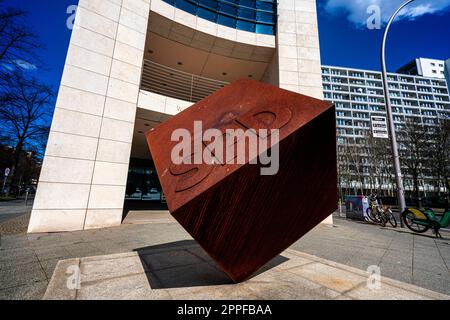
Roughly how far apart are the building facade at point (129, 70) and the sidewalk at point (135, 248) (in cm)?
125

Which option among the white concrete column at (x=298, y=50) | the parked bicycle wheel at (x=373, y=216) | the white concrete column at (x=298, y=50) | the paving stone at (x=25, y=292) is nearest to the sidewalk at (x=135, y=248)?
the paving stone at (x=25, y=292)

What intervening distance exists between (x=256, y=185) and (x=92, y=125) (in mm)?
7388

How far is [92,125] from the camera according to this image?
747 cm

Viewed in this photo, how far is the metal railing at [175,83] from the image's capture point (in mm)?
11594

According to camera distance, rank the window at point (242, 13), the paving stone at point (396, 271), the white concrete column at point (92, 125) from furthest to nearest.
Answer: the window at point (242, 13) → the white concrete column at point (92, 125) → the paving stone at point (396, 271)

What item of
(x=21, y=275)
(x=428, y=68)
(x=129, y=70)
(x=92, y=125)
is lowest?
(x=21, y=275)

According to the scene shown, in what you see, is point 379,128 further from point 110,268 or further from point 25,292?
point 25,292

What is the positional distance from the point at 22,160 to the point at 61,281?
3810 centimetres

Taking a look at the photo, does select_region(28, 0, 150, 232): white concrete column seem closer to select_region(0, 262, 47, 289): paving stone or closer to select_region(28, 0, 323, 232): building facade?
select_region(28, 0, 323, 232): building facade

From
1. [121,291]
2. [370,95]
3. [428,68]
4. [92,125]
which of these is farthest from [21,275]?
[428,68]

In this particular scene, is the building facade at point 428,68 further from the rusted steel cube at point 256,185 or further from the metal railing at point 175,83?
the rusted steel cube at point 256,185

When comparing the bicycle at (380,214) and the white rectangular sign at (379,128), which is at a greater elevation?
the white rectangular sign at (379,128)

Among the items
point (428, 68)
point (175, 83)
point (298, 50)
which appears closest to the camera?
point (298, 50)

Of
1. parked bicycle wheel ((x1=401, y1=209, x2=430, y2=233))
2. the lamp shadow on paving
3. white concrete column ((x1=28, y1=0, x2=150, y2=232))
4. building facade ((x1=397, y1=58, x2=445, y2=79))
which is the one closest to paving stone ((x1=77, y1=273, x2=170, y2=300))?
the lamp shadow on paving
